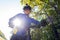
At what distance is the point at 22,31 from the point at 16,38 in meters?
0.30

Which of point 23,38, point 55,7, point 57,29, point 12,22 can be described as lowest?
point 23,38

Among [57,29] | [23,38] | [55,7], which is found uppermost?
[55,7]

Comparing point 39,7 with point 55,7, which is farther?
point 39,7

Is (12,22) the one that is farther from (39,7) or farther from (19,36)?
(39,7)

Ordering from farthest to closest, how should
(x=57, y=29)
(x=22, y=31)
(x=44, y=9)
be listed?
(x=44, y=9), (x=57, y=29), (x=22, y=31)

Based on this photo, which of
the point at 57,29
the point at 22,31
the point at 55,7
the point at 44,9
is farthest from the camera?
the point at 44,9

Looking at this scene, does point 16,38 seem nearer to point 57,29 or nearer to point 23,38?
point 23,38

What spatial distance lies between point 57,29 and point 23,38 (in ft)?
38.9

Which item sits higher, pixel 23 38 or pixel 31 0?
pixel 31 0

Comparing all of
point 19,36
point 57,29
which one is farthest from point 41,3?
point 19,36

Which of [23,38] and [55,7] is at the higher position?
[55,7]

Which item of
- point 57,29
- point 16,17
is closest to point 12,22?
point 16,17

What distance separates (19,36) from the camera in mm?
6750

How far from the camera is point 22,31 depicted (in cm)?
665
